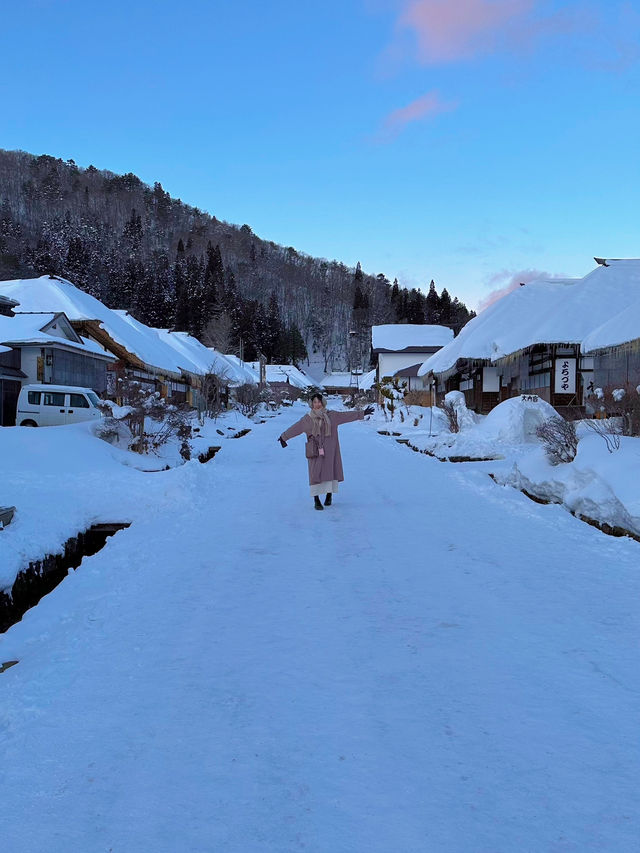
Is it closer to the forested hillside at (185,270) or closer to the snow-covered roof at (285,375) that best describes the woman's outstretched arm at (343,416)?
the forested hillside at (185,270)

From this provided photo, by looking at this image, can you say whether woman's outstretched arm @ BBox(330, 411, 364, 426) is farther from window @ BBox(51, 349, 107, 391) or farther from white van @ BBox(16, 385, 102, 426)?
window @ BBox(51, 349, 107, 391)

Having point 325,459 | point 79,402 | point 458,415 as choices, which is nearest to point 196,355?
point 79,402

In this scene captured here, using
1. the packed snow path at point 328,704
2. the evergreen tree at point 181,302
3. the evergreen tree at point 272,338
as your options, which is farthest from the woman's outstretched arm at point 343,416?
the evergreen tree at point 272,338

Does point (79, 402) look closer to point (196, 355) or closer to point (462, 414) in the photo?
point (462, 414)

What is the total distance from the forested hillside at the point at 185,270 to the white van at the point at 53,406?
2201 inches

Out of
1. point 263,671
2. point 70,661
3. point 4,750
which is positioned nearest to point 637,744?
point 263,671

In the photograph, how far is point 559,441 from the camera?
8492 mm

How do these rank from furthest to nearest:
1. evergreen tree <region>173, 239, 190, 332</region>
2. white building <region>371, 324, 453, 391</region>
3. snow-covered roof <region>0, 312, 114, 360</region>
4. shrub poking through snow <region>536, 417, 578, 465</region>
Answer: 1. evergreen tree <region>173, 239, 190, 332</region>
2. white building <region>371, 324, 453, 391</region>
3. snow-covered roof <region>0, 312, 114, 360</region>
4. shrub poking through snow <region>536, 417, 578, 465</region>

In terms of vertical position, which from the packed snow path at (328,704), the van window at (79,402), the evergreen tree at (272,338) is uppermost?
the evergreen tree at (272,338)

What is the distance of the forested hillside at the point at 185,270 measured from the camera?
79.0 m

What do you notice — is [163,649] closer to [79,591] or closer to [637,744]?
[79,591]

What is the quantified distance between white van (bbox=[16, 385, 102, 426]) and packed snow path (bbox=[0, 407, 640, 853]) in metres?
12.3

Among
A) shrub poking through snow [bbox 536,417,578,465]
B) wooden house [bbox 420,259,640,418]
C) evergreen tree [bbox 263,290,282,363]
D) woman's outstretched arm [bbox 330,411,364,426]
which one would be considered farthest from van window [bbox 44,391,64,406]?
evergreen tree [bbox 263,290,282,363]

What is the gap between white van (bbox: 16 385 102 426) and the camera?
16641mm
